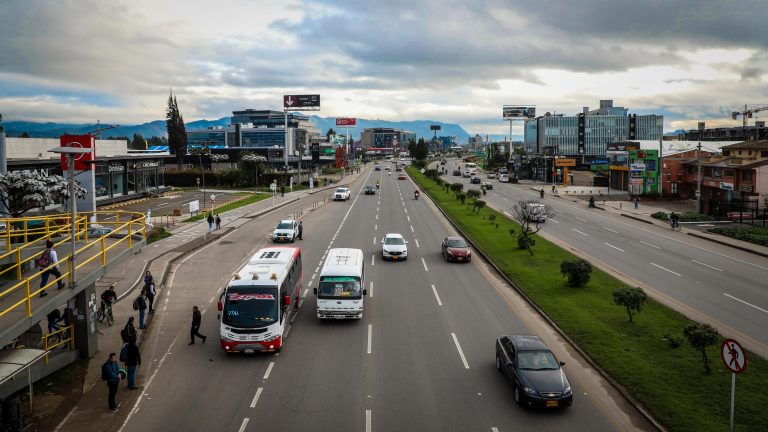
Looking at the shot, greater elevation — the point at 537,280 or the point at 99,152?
the point at 99,152

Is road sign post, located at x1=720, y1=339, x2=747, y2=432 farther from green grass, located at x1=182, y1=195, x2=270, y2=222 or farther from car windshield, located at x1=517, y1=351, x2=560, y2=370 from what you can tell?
green grass, located at x1=182, y1=195, x2=270, y2=222

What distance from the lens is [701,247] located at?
4334 cm

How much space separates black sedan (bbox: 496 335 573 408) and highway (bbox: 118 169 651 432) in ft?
1.33

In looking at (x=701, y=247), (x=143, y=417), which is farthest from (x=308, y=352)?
(x=701, y=247)

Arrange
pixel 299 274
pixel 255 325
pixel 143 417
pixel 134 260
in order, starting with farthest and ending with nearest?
→ pixel 134 260 < pixel 299 274 < pixel 255 325 < pixel 143 417

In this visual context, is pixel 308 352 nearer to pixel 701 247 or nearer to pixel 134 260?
pixel 134 260

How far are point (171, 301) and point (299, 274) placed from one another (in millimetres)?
6233

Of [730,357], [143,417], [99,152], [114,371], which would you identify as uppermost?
[99,152]

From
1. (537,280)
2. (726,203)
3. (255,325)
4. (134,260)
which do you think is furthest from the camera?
(726,203)

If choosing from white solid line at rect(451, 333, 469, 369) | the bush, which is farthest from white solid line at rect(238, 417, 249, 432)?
the bush

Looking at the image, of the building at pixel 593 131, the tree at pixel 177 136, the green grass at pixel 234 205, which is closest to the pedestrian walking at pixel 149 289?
the green grass at pixel 234 205

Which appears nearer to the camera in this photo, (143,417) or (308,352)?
(143,417)

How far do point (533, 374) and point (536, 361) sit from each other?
0.58 meters

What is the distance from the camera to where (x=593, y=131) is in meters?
185
